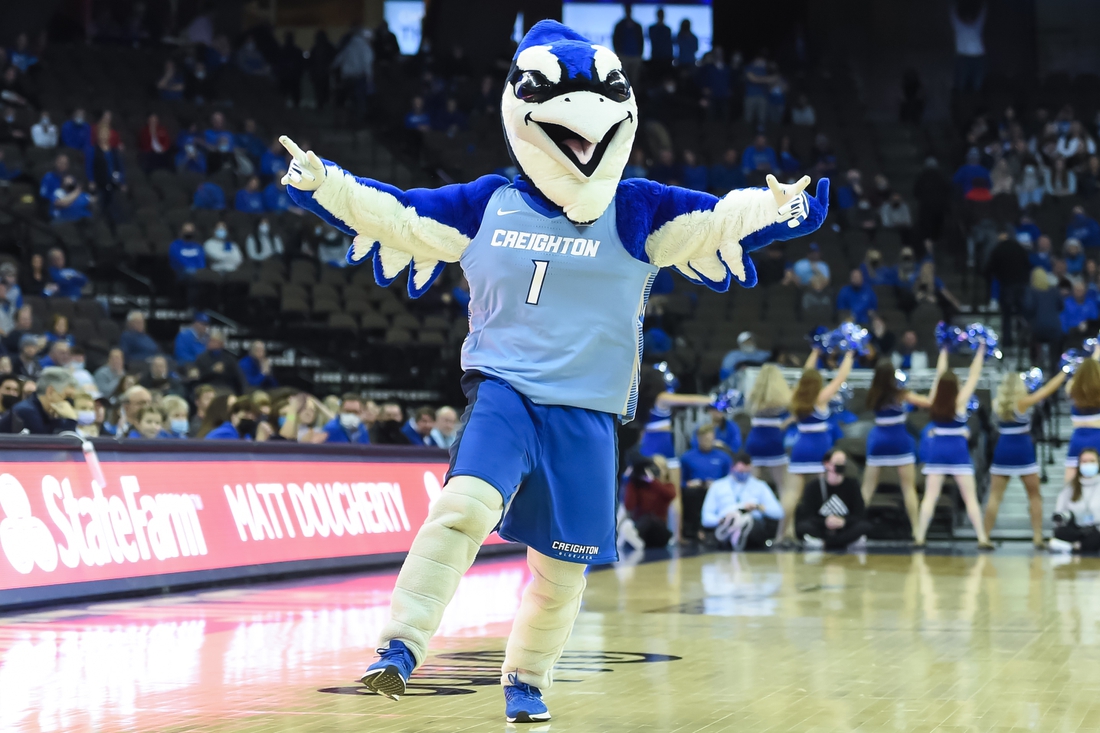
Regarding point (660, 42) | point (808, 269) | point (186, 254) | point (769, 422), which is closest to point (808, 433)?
point (769, 422)

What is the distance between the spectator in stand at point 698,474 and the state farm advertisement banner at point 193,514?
4.06 m

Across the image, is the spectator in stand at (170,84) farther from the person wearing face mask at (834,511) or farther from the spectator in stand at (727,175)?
the person wearing face mask at (834,511)

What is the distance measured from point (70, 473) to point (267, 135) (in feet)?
43.2

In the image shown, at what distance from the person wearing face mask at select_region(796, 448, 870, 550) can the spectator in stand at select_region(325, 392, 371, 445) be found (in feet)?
14.6

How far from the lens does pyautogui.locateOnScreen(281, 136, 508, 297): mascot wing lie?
16.1 feet

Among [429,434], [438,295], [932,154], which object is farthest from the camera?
[932,154]

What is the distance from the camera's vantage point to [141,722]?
16.7 ft

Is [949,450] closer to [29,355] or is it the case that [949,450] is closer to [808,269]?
[808,269]

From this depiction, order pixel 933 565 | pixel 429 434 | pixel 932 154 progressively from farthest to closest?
1. pixel 932 154
2. pixel 429 434
3. pixel 933 565

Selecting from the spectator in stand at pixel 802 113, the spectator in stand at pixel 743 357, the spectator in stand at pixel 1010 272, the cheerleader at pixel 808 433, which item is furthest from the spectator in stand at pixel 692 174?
the cheerleader at pixel 808 433

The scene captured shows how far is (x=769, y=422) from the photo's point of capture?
15281 mm

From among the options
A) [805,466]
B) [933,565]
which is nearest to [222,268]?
[805,466]

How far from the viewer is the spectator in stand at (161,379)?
14.1m

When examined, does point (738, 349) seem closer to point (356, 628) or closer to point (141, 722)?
point (356, 628)
